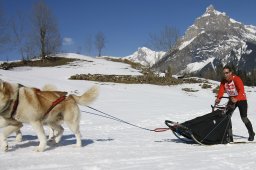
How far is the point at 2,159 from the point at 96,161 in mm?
1559

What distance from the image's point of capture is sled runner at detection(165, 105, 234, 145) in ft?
28.7

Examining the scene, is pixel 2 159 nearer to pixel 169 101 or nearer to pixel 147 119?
pixel 147 119

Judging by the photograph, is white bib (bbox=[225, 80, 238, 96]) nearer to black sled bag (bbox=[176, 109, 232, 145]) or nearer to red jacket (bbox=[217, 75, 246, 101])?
red jacket (bbox=[217, 75, 246, 101])

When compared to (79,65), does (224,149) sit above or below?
below

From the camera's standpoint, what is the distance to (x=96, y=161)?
6.47 metres

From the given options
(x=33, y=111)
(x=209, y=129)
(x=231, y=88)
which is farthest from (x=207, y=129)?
(x=33, y=111)

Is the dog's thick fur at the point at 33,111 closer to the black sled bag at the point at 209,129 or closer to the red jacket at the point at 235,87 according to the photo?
the black sled bag at the point at 209,129

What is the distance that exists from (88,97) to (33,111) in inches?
56.9

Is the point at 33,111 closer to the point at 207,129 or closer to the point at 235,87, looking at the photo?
the point at 207,129

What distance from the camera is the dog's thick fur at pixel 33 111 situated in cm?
668

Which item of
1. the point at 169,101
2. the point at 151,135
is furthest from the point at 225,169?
the point at 169,101

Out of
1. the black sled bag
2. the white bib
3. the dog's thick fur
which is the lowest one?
the black sled bag

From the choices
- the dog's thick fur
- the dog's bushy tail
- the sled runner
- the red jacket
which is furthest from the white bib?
the dog's thick fur

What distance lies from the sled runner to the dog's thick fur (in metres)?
2.40
